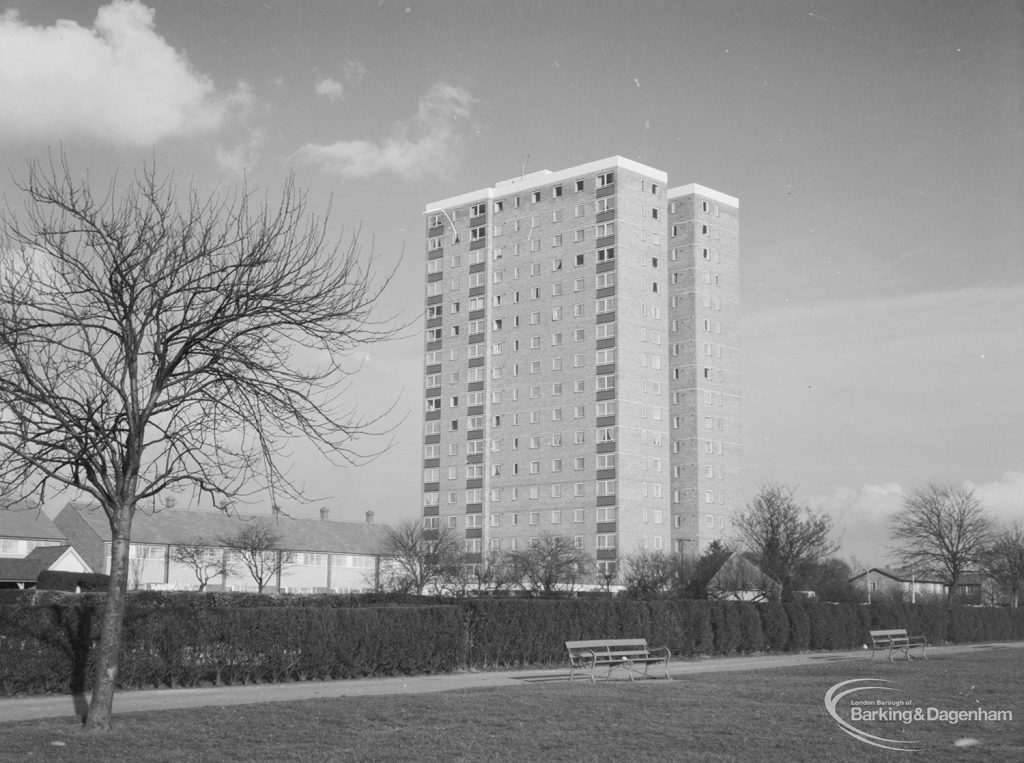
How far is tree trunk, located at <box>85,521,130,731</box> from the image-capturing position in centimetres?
1359

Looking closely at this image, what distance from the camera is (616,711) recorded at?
15.5m

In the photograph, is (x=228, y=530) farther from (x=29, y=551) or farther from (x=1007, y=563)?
(x=1007, y=563)

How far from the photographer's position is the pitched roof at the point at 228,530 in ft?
291

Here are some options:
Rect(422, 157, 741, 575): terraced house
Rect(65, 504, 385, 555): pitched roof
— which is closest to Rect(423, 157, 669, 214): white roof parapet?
Rect(422, 157, 741, 575): terraced house

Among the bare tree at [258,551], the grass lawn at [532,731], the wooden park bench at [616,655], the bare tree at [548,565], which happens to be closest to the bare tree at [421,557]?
the bare tree at [548,565]

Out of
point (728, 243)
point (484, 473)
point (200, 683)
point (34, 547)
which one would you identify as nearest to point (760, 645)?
point (200, 683)

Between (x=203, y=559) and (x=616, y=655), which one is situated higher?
(x=203, y=559)

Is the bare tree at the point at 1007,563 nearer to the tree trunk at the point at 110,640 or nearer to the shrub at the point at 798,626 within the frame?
the shrub at the point at 798,626

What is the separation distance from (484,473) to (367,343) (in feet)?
295

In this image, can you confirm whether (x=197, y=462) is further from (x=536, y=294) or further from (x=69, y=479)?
(x=536, y=294)

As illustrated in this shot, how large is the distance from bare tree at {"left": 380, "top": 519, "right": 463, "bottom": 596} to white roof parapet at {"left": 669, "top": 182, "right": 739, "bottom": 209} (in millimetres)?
43523

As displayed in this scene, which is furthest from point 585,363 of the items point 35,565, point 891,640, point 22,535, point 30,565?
point 891,640

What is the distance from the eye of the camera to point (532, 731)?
44.4 ft

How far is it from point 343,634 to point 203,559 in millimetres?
63314
